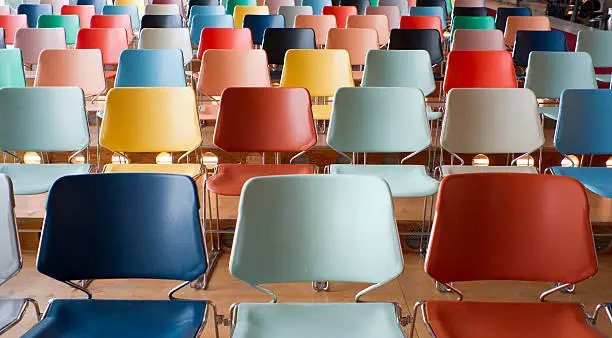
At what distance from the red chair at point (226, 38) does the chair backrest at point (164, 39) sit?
0.25 meters

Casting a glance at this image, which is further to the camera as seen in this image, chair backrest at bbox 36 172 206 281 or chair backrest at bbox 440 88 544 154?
chair backrest at bbox 440 88 544 154

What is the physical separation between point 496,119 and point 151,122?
1932mm

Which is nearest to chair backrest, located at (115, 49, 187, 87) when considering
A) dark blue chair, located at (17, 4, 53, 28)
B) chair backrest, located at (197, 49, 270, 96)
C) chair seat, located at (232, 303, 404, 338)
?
chair backrest, located at (197, 49, 270, 96)

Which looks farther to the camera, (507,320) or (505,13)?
(505,13)

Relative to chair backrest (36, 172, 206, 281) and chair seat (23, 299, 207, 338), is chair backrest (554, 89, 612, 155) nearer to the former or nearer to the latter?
chair backrest (36, 172, 206, 281)

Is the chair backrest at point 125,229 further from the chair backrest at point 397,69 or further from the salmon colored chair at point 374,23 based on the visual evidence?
the salmon colored chair at point 374,23

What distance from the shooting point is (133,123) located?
3957 mm

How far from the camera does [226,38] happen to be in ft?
20.6

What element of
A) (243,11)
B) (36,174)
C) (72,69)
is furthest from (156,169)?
(243,11)

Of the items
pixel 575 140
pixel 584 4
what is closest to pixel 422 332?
pixel 575 140

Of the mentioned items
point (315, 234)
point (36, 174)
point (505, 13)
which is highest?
point (315, 234)

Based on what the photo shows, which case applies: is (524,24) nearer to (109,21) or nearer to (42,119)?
(109,21)

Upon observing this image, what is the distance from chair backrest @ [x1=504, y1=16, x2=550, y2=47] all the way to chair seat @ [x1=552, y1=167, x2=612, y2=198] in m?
4.06

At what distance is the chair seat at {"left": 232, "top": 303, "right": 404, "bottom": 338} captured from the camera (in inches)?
89.1
